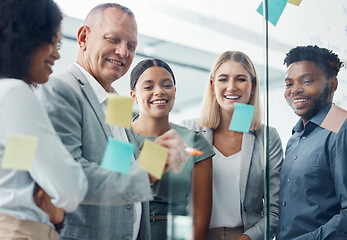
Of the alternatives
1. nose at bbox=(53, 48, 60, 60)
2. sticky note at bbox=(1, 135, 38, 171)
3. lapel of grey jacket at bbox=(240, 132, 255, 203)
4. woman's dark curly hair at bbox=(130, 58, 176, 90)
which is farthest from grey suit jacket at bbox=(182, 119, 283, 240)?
sticky note at bbox=(1, 135, 38, 171)

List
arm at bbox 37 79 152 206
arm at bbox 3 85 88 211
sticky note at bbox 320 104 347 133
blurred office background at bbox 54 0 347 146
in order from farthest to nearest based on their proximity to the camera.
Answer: sticky note at bbox 320 104 347 133 → blurred office background at bbox 54 0 347 146 → arm at bbox 37 79 152 206 → arm at bbox 3 85 88 211

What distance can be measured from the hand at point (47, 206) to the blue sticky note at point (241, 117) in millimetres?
660

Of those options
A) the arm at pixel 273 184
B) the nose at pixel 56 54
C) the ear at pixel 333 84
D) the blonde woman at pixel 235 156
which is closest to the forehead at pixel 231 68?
the blonde woman at pixel 235 156

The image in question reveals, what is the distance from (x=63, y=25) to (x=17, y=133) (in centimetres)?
36

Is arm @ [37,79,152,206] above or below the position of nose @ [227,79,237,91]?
below

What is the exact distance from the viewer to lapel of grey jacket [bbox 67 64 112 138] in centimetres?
117

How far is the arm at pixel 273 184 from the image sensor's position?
1480 millimetres

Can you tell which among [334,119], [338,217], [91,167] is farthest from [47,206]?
[334,119]

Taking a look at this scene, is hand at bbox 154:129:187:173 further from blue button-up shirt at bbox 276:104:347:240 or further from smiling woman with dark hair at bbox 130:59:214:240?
blue button-up shirt at bbox 276:104:347:240

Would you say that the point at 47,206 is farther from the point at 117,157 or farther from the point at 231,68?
the point at 231,68

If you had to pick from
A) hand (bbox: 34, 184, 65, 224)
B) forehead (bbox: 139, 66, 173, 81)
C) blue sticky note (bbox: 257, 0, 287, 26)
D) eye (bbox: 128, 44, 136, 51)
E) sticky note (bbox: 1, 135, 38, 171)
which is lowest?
hand (bbox: 34, 184, 65, 224)

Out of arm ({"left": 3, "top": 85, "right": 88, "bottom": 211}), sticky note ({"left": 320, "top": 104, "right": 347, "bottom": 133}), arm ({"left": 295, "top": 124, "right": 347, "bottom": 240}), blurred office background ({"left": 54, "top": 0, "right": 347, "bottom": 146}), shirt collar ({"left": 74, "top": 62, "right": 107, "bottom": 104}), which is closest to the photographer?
arm ({"left": 3, "top": 85, "right": 88, "bottom": 211})

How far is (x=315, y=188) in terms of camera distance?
58.1 inches

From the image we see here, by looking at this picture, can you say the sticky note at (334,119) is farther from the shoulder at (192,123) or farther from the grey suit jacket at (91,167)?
the grey suit jacket at (91,167)
